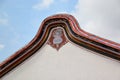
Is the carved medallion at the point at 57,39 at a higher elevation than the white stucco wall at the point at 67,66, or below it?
higher

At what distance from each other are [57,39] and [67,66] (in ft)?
3.28

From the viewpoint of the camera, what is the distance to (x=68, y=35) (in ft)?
24.6

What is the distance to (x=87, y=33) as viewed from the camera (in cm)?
724

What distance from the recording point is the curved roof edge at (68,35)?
680 cm

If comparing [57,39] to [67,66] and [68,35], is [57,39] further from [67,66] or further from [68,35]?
[67,66]

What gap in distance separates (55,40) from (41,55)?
0.64 metres

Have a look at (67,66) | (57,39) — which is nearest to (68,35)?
(57,39)

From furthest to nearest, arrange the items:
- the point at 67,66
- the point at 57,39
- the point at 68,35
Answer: the point at 57,39 < the point at 68,35 < the point at 67,66

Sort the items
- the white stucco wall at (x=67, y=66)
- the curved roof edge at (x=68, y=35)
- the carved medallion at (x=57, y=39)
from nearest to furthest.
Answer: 1. the white stucco wall at (x=67, y=66)
2. the curved roof edge at (x=68, y=35)
3. the carved medallion at (x=57, y=39)

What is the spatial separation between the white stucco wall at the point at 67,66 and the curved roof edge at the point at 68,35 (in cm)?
15

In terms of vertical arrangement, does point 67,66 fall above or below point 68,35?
below

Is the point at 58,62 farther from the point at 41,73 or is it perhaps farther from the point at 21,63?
the point at 21,63

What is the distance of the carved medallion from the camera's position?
24.6ft

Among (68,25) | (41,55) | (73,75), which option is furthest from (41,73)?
(68,25)
